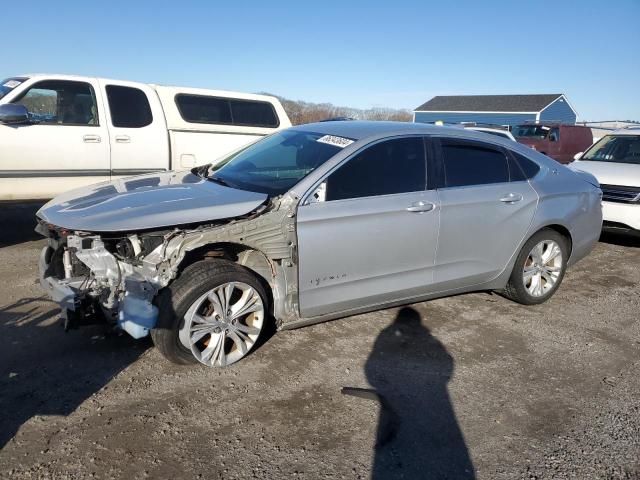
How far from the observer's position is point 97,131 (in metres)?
6.45

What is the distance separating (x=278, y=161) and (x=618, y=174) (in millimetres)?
5665

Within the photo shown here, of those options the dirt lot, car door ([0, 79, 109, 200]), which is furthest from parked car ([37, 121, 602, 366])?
car door ([0, 79, 109, 200])

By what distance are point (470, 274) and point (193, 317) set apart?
7.79 feet

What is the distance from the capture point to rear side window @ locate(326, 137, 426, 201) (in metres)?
3.70

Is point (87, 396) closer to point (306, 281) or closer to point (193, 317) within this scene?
point (193, 317)

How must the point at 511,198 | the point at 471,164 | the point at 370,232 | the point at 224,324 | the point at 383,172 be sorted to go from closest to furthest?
the point at 224,324 < the point at 370,232 < the point at 383,172 < the point at 471,164 < the point at 511,198

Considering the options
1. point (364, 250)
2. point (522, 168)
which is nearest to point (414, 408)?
point (364, 250)

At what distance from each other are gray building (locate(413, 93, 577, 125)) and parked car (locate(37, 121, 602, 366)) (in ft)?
130

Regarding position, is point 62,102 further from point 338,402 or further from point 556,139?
point 556,139

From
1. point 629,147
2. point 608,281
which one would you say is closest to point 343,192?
point 608,281

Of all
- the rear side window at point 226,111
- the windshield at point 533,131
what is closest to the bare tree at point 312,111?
the windshield at point 533,131

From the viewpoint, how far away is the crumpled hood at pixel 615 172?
23.5 feet

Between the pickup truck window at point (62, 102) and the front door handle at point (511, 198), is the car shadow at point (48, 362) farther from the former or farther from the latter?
the front door handle at point (511, 198)

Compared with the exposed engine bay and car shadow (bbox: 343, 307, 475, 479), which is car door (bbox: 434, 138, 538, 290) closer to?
car shadow (bbox: 343, 307, 475, 479)
